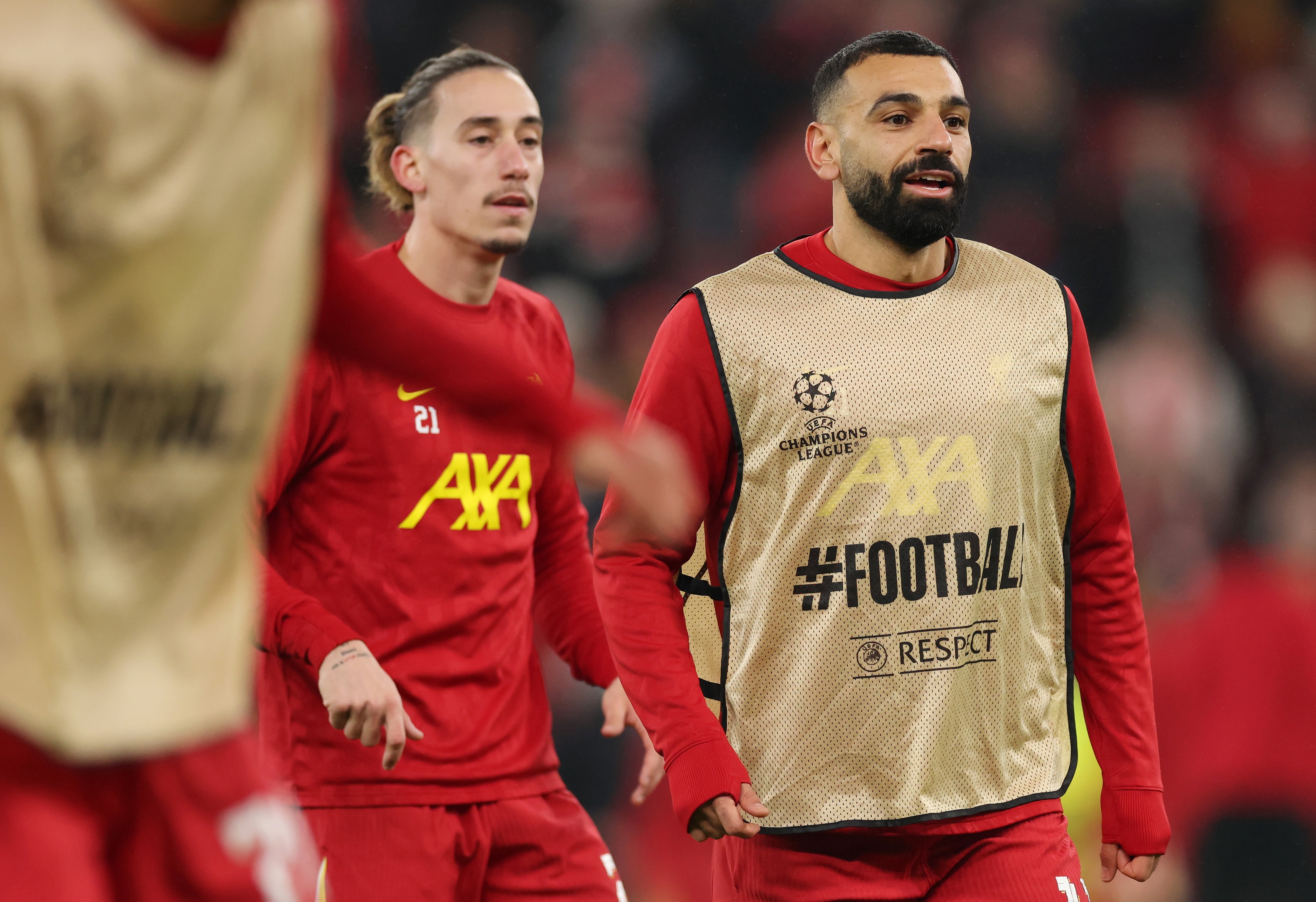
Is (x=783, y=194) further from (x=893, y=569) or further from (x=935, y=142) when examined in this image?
(x=893, y=569)

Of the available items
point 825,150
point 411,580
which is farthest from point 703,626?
point 825,150

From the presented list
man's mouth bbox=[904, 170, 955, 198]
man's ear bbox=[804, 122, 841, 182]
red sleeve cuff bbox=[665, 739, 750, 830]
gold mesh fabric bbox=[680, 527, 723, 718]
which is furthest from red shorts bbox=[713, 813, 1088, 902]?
man's ear bbox=[804, 122, 841, 182]

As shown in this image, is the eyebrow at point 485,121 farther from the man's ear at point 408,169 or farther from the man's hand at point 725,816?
the man's hand at point 725,816

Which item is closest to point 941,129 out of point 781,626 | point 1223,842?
point 781,626

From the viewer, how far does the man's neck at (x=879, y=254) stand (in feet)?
12.4

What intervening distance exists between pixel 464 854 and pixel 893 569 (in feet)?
3.72

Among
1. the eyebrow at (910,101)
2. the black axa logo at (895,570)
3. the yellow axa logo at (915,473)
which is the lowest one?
the black axa logo at (895,570)

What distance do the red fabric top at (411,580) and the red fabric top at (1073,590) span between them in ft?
1.30

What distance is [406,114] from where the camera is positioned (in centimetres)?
458

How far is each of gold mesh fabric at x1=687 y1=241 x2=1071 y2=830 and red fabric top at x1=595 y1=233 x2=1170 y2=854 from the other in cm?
5

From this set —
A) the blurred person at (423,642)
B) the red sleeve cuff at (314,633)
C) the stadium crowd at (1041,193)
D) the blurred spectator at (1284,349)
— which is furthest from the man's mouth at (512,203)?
the blurred spectator at (1284,349)

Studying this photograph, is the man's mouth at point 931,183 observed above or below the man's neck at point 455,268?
above

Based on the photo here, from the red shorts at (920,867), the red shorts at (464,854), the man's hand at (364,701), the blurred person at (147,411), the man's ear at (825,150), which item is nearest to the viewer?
the blurred person at (147,411)

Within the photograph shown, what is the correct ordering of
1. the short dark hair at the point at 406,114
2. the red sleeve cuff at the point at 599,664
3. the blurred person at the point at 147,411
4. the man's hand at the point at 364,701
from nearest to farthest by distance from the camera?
the blurred person at the point at 147,411
the man's hand at the point at 364,701
the red sleeve cuff at the point at 599,664
the short dark hair at the point at 406,114
